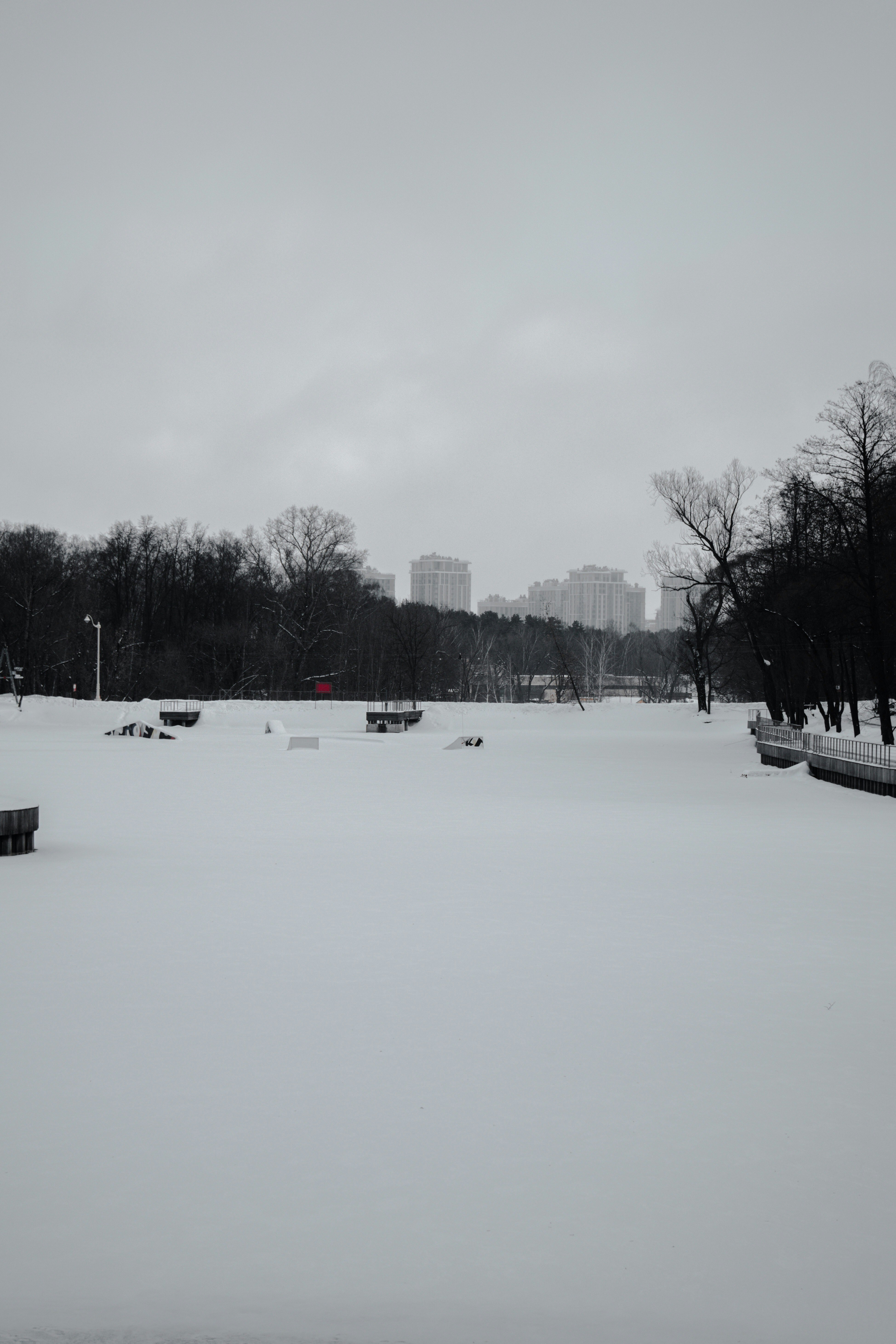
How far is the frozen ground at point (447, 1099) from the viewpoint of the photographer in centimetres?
379

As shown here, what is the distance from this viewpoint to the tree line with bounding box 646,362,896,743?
30.9m

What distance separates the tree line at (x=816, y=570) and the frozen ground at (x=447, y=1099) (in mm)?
20128

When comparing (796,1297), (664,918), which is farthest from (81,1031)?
(664,918)

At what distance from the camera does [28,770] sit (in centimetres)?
2766

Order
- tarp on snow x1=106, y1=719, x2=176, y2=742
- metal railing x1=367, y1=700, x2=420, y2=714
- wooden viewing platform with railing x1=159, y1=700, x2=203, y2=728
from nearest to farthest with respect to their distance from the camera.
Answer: tarp on snow x1=106, y1=719, x2=176, y2=742 < wooden viewing platform with railing x1=159, y1=700, x2=203, y2=728 < metal railing x1=367, y1=700, x2=420, y2=714

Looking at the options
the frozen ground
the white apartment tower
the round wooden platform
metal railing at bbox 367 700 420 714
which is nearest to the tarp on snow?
metal railing at bbox 367 700 420 714

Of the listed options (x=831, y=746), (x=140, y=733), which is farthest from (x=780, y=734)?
(x=140, y=733)

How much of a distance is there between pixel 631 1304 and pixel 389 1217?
104 centimetres

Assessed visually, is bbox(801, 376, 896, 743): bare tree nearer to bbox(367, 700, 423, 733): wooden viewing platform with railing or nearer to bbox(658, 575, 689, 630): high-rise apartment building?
bbox(658, 575, 689, 630): high-rise apartment building

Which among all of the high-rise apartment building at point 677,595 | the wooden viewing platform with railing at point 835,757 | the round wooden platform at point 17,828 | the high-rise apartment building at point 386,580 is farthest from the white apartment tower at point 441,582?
the round wooden platform at point 17,828

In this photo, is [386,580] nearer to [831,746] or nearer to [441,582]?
[441,582]

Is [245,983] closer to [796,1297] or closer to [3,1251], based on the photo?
[3,1251]

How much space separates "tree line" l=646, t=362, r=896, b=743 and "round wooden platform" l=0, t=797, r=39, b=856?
22579mm

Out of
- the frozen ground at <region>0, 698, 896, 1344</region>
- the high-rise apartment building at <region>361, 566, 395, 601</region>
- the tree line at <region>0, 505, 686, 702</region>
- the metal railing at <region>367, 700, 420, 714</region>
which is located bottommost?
the frozen ground at <region>0, 698, 896, 1344</region>
